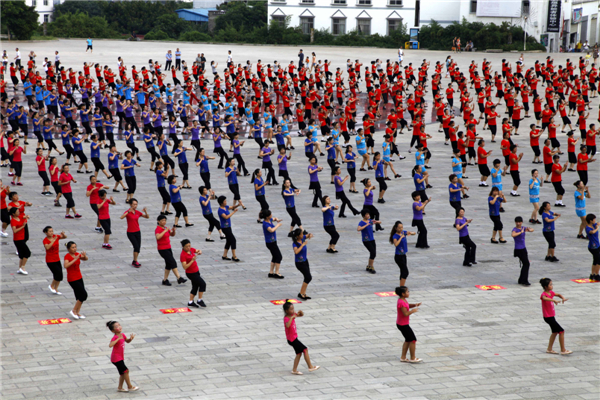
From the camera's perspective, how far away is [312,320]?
Answer: 466 inches

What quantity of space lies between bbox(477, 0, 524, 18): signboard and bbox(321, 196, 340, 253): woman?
55130 mm

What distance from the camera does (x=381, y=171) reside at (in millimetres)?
18609

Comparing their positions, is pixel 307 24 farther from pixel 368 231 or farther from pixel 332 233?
pixel 368 231

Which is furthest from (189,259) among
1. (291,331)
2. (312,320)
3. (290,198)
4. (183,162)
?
(183,162)

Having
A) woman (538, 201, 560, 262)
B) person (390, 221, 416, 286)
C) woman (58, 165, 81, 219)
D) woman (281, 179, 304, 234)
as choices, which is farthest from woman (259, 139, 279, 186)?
woman (538, 201, 560, 262)

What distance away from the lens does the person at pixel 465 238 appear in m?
14.2

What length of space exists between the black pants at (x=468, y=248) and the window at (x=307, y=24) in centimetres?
6259

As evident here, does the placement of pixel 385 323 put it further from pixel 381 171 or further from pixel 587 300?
pixel 381 171

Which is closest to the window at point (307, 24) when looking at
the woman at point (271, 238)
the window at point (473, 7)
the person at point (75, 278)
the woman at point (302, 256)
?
the window at point (473, 7)

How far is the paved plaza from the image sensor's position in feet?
31.4

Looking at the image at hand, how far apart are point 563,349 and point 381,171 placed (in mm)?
8719

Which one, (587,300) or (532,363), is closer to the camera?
(532,363)

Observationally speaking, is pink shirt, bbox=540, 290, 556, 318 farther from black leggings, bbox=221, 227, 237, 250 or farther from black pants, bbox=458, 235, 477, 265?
black leggings, bbox=221, 227, 237, 250

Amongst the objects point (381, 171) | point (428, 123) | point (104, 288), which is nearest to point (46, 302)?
point (104, 288)
